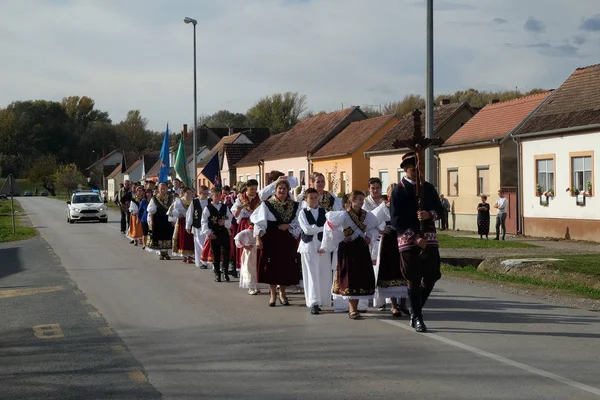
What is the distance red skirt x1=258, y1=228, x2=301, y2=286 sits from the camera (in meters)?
12.7

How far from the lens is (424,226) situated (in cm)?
1005

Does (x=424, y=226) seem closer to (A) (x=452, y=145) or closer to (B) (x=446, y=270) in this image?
(B) (x=446, y=270)

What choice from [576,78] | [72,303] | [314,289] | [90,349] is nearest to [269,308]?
[314,289]

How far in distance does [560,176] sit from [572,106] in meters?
2.77

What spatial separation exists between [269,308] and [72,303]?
9.20 feet

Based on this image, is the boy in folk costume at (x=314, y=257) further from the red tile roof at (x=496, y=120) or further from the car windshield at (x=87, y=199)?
the car windshield at (x=87, y=199)

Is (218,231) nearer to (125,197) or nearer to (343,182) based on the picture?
(125,197)

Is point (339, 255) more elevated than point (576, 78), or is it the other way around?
point (576, 78)

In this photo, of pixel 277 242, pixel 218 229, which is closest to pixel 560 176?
pixel 218 229

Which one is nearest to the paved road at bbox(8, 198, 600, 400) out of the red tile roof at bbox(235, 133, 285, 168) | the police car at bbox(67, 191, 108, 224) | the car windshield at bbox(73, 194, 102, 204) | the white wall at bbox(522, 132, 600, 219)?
the white wall at bbox(522, 132, 600, 219)

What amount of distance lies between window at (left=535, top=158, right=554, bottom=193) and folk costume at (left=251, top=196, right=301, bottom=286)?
2056 cm

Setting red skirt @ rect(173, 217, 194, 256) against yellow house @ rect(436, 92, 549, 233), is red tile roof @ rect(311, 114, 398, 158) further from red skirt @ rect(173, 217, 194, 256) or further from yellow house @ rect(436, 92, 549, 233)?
red skirt @ rect(173, 217, 194, 256)

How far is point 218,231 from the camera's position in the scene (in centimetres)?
1653

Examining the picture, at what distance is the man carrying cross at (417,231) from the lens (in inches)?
396
